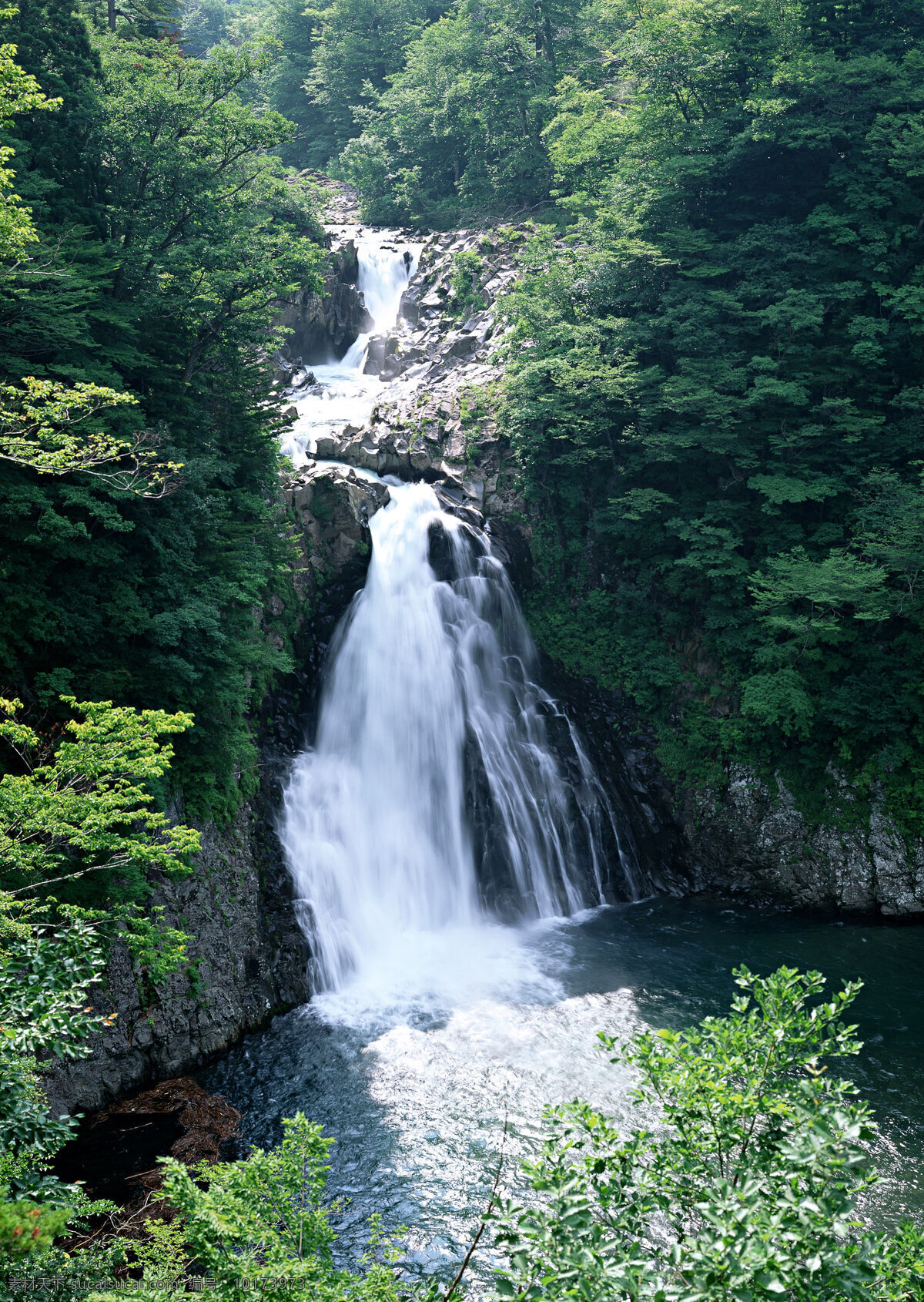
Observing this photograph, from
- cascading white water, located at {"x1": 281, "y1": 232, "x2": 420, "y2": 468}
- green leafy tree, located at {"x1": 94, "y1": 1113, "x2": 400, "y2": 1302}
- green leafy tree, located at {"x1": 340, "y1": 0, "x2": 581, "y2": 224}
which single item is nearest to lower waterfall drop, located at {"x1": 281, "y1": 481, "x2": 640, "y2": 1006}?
cascading white water, located at {"x1": 281, "y1": 232, "x2": 420, "y2": 468}

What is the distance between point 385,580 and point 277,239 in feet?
24.9

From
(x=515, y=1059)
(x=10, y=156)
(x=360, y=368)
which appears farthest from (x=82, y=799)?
(x=360, y=368)

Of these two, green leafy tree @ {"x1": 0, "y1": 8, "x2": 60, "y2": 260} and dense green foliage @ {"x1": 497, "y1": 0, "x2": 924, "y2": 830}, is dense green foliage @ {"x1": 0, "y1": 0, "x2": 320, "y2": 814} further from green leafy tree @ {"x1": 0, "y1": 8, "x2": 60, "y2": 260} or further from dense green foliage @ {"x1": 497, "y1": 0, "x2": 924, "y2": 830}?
dense green foliage @ {"x1": 497, "y1": 0, "x2": 924, "y2": 830}

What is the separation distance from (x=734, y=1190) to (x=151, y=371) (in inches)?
573

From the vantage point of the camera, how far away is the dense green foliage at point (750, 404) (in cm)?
1778

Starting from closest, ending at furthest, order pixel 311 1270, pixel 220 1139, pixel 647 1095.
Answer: pixel 647 1095
pixel 311 1270
pixel 220 1139

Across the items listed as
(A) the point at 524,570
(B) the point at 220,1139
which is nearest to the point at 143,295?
(A) the point at 524,570

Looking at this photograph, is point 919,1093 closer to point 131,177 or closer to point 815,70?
point 131,177

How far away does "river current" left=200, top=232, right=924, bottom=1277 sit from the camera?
1042cm

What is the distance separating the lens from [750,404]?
1855 cm

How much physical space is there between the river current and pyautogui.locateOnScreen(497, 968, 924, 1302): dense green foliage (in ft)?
16.3

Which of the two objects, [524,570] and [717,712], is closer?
[717,712]

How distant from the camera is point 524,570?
21.1 metres

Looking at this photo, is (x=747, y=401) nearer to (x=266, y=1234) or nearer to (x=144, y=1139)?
(x=144, y=1139)
